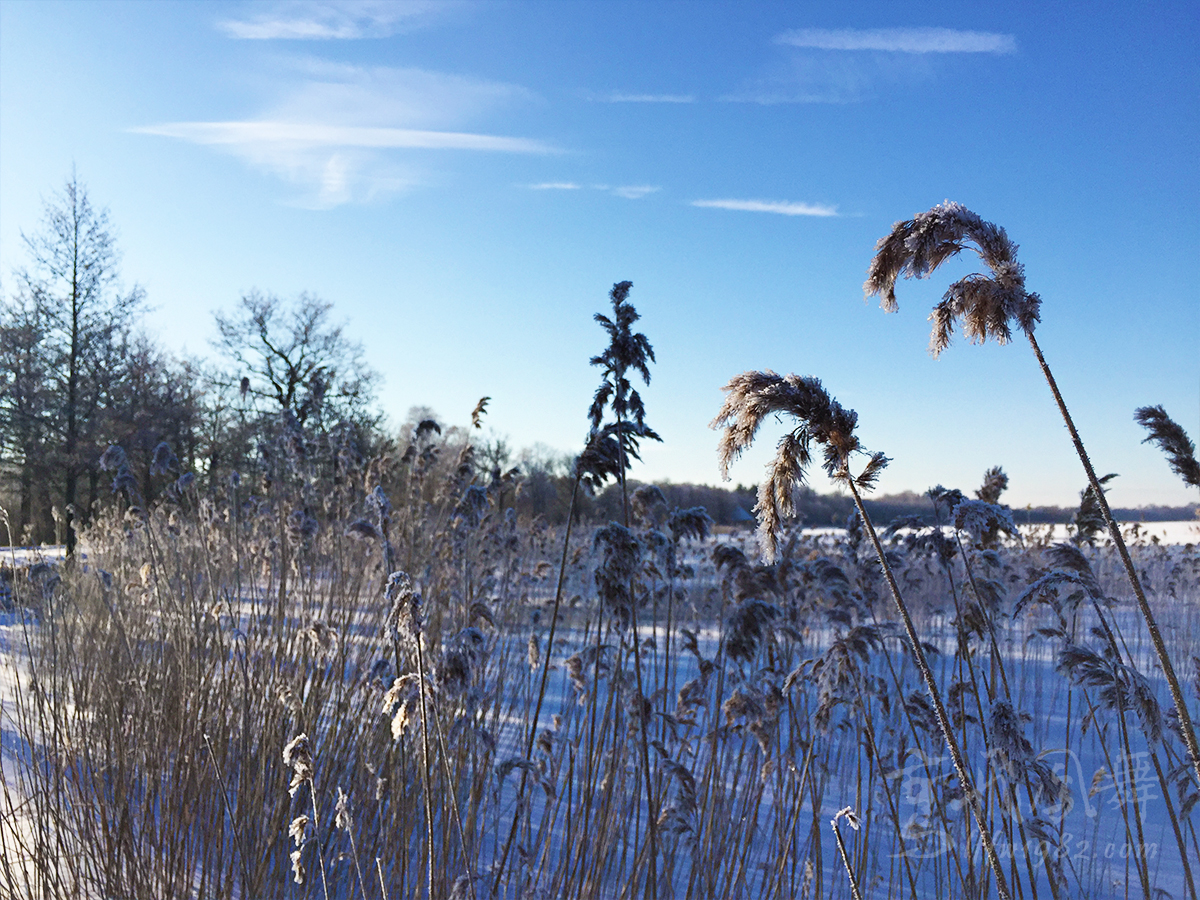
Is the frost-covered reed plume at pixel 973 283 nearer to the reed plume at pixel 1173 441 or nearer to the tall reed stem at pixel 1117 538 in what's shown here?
the tall reed stem at pixel 1117 538

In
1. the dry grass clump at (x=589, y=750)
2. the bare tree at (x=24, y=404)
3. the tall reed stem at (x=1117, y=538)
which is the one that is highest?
the bare tree at (x=24, y=404)

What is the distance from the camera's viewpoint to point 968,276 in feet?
5.32

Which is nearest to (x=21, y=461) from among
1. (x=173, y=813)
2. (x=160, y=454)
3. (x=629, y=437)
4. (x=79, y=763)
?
(x=160, y=454)

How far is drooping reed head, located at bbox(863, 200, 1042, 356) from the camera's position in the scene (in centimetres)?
155

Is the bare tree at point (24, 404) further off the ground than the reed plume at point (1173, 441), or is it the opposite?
the bare tree at point (24, 404)

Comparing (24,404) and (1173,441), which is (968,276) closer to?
(1173,441)

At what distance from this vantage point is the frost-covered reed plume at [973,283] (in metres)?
1.53

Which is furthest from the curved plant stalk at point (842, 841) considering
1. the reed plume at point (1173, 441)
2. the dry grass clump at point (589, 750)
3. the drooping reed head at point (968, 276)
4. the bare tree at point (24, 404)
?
the bare tree at point (24, 404)

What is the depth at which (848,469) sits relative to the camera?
1451 millimetres

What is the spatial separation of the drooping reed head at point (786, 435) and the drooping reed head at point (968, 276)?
0.36 m

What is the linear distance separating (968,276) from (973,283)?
0.03m

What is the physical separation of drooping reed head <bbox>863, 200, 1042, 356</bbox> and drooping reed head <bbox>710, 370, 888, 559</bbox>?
1.17 feet

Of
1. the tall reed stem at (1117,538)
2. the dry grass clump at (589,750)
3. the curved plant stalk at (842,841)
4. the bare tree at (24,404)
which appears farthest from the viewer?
the bare tree at (24,404)

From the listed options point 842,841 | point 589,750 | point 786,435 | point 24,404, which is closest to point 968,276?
point 786,435
